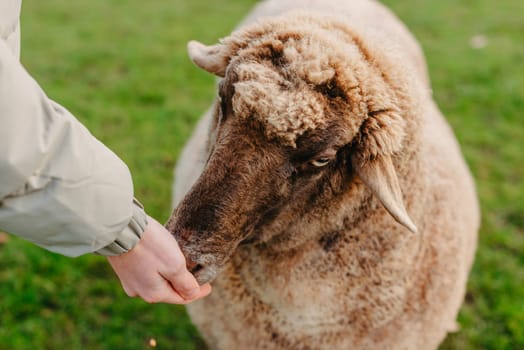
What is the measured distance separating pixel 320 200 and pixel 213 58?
0.83m

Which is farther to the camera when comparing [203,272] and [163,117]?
[163,117]

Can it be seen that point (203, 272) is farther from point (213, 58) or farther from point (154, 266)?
point (213, 58)

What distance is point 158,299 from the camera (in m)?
1.77

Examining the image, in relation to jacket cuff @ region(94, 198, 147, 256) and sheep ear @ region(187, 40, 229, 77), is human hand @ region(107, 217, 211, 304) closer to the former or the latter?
jacket cuff @ region(94, 198, 147, 256)

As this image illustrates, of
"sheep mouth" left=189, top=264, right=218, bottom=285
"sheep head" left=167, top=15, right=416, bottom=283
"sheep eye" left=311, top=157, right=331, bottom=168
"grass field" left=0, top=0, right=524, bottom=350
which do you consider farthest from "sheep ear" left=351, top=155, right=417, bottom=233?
"grass field" left=0, top=0, right=524, bottom=350

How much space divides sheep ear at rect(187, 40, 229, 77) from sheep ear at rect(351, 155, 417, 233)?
763 millimetres

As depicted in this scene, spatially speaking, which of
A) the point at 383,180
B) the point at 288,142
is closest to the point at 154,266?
the point at 288,142

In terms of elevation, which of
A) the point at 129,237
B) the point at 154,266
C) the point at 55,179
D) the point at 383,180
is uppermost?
the point at 383,180

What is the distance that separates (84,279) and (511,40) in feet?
21.0

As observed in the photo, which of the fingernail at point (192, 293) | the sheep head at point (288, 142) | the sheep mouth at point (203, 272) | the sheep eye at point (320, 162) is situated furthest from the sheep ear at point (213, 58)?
the fingernail at point (192, 293)

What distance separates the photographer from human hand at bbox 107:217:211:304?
66.6 inches

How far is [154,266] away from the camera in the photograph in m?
1.72

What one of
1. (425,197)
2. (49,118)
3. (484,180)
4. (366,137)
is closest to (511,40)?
(484,180)

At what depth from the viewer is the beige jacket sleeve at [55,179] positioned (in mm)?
1319
